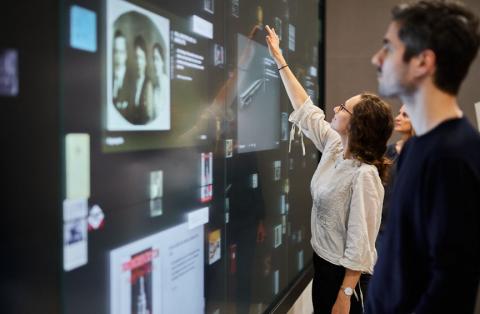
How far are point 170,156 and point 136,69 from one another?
13.3 inches

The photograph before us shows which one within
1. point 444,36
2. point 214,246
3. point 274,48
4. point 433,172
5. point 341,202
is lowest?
point 214,246

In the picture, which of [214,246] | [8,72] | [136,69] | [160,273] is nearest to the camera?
[8,72]

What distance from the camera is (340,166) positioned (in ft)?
8.12

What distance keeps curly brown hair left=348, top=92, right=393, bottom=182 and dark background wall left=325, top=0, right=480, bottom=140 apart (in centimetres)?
210

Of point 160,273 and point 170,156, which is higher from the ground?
point 170,156

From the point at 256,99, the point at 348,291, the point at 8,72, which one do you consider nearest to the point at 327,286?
the point at 348,291

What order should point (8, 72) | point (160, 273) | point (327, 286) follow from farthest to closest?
point (327, 286)
point (160, 273)
point (8, 72)

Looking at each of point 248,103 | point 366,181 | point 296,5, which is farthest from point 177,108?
point 296,5

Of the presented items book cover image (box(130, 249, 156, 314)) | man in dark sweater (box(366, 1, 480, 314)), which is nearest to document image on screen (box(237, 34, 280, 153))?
book cover image (box(130, 249, 156, 314))

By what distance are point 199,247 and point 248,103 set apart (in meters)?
0.82

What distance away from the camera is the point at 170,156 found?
68.2 inches

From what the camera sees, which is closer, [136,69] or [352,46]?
[136,69]

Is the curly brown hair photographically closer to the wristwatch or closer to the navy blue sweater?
the wristwatch

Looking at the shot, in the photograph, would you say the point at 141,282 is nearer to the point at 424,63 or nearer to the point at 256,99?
the point at 424,63
